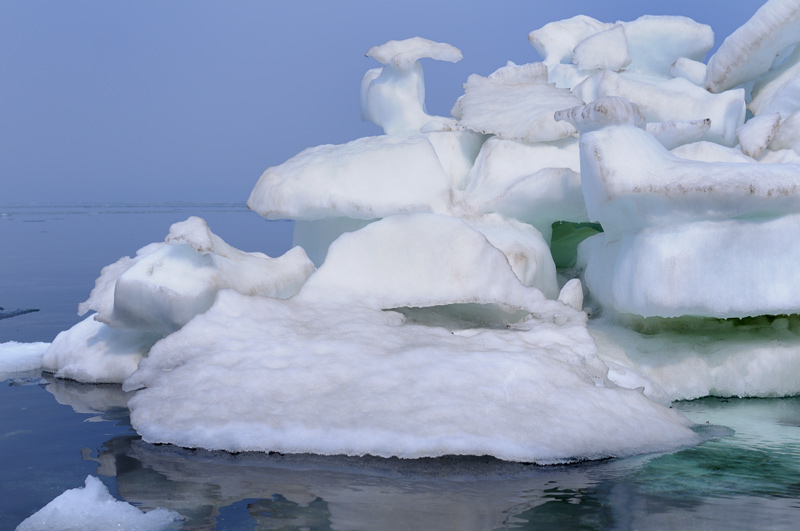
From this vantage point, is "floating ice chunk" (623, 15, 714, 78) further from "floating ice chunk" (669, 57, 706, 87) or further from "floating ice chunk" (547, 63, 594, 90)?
"floating ice chunk" (547, 63, 594, 90)

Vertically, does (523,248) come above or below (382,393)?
above

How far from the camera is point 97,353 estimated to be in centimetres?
521

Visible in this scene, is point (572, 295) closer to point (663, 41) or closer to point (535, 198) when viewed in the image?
point (535, 198)

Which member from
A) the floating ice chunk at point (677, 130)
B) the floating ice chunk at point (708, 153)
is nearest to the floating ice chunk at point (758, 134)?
the floating ice chunk at point (708, 153)

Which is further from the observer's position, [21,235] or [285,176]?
[21,235]

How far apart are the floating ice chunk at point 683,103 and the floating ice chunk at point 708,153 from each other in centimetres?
73

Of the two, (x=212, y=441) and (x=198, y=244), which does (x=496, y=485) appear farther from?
(x=198, y=244)

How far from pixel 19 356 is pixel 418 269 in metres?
3.09

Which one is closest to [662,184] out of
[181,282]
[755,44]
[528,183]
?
[528,183]

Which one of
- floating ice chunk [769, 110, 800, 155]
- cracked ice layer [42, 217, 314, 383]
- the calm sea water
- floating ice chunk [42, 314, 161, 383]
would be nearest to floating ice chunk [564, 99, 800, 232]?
the calm sea water

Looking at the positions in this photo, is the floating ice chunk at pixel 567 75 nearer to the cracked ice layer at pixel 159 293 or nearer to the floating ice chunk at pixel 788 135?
the floating ice chunk at pixel 788 135

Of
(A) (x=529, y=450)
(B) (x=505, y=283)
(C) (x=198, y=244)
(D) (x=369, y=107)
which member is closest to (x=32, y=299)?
(D) (x=369, y=107)

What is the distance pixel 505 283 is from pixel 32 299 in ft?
21.7

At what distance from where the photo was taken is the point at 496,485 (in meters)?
3.08
